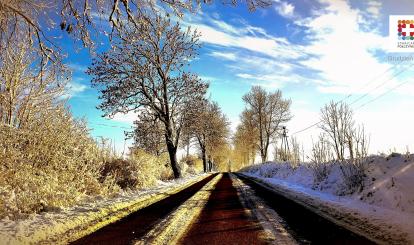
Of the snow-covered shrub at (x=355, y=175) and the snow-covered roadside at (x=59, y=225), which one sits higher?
the snow-covered shrub at (x=355, y=175)

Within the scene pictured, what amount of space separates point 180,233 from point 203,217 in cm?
169

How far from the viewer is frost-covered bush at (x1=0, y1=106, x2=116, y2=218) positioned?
7246mm

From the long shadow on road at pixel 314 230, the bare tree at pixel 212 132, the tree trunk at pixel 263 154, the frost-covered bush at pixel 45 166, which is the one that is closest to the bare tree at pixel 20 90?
the frost-covered bush at pixel 45 166

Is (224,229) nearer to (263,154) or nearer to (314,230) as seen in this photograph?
(314,230)

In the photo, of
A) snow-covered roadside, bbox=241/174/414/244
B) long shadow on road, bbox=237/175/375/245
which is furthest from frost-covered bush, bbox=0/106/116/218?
snow-covered roadside, bbox=241/174/414/244

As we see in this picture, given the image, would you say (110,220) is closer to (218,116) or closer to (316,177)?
(316,177)

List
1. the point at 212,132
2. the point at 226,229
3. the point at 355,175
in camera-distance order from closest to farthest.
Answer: the point at 226,229 < the point at 355,175 < the point at 212,132

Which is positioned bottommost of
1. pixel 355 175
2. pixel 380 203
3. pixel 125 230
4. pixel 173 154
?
pixel 125 230

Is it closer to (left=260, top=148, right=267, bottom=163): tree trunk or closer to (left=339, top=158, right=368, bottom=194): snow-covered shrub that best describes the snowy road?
(left=339, top=158, right=368, bottom=194): snow-covered shrub

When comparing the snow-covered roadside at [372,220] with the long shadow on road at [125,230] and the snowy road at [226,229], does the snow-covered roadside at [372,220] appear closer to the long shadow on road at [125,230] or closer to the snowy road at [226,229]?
the snowy road at [226,229]

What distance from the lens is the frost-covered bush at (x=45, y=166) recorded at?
23.8 feet

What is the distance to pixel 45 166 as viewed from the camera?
9.05 metres

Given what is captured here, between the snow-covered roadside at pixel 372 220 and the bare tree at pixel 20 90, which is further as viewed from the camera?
the bare tree at pixel 20 90

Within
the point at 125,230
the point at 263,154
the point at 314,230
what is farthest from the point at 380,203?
the point at 263,154
